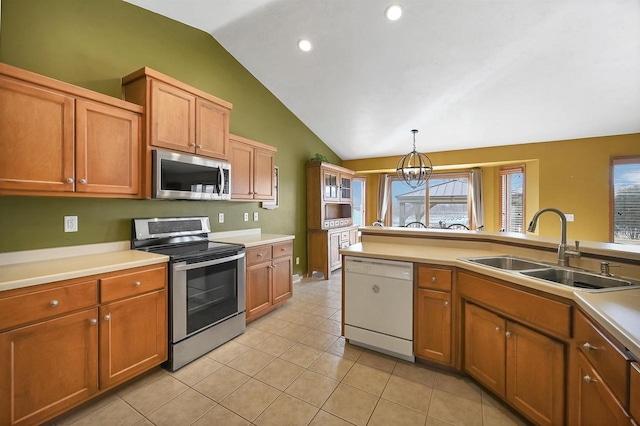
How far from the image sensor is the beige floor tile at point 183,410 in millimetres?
1649

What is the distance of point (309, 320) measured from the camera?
123 inches

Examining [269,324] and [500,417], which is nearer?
[500,417]

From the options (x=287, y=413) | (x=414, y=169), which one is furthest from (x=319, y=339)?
(x=414, y=169)

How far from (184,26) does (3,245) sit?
2651 mm

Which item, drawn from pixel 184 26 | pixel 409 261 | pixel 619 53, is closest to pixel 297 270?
pixel 409 261

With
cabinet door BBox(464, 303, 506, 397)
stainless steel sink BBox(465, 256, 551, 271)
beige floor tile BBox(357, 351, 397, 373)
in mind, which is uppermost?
stainless steel sink BBox(465, 256, 551, 271)

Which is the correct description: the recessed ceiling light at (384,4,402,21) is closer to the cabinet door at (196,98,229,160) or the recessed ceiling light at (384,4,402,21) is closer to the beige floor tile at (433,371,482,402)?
the cabinet door at (196,98,229,160)

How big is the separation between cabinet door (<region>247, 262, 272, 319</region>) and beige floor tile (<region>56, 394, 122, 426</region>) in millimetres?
1265

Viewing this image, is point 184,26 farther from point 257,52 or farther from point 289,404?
point 289,404

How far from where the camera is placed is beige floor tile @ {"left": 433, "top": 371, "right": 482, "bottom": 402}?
1.89 m

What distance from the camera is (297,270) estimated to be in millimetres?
4754

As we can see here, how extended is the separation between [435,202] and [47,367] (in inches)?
274

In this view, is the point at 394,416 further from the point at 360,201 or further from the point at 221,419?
the point at 360,201

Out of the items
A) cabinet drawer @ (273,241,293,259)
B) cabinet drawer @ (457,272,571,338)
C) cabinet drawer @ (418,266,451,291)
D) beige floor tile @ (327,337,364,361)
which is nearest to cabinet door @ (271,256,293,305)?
cabinet drawer @ (273,241,293,259)
